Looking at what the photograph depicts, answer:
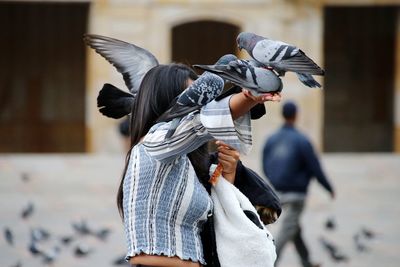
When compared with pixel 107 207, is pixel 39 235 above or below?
above

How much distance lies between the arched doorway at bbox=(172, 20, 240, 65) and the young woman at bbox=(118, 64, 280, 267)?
2175cm

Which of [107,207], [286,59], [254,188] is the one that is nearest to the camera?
[286,59]

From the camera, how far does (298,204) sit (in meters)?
11.2

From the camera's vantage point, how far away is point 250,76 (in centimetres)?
455

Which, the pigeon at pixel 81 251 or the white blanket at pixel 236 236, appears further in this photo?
the pigeon at pixel 81 251

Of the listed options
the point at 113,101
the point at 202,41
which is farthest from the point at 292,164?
the point at 202,41

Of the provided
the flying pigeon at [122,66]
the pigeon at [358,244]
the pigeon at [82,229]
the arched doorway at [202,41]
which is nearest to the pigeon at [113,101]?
the flying pigeon at [122,66]

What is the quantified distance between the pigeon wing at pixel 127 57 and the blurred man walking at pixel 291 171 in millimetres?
5477

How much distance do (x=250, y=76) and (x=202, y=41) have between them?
22401mm

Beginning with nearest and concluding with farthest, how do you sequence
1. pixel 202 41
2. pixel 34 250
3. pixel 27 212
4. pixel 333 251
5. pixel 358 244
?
pixel 34 250 < pixel 333 251 < pixel 358 244 < pixel 27 212 < pixel 202 41

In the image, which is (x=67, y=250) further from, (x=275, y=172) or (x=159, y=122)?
(x=159, y=122)

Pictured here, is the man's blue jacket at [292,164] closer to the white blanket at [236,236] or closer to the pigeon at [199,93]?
the white blanket at [236,236]

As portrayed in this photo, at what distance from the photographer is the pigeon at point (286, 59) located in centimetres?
451

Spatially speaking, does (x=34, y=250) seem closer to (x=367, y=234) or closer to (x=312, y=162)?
(x=312, y=162)
